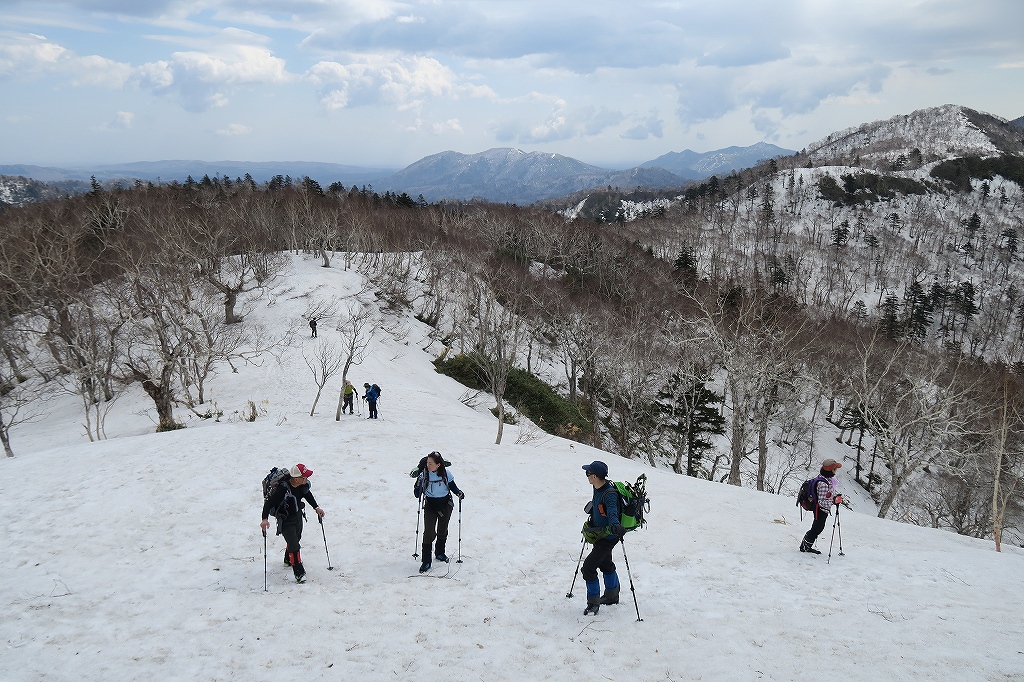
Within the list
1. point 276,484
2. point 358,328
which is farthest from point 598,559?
point 358,328

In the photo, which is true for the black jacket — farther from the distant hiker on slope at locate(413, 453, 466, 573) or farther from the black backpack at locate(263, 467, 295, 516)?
the distant hiker on slope at locate(413, 453, 466, 573)

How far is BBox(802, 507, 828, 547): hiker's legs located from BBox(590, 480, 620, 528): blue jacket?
5.44m

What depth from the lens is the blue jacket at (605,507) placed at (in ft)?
21.7

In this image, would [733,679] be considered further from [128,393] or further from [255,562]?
[128,393]

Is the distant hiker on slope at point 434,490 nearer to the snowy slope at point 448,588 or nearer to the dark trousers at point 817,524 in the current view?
the snowy slope at point 448,588

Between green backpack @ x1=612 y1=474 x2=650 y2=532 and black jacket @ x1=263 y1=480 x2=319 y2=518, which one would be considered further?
black jacket @ x1=263 y1=480 x2=319 y2=518

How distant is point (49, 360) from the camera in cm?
3238

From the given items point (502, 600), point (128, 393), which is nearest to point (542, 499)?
point (502, 600)

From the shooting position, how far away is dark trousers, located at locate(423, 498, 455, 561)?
329 inches

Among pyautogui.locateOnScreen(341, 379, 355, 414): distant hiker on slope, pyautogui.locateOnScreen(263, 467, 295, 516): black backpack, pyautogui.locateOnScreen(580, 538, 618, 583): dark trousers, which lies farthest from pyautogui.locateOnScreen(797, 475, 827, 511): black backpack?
pyautogui.locateOnScreen(341, 379, 355, 414): distant hiker on slope

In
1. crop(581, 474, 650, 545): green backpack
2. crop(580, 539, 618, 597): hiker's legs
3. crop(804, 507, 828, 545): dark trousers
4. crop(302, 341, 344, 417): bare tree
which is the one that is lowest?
crop(302, 341, 344, 417): bare tree

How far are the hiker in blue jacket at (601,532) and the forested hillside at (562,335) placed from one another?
432 inches

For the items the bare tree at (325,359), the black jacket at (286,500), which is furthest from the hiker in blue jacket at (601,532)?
the bare tree at (325,359)

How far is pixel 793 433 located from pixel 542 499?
1516 inches
